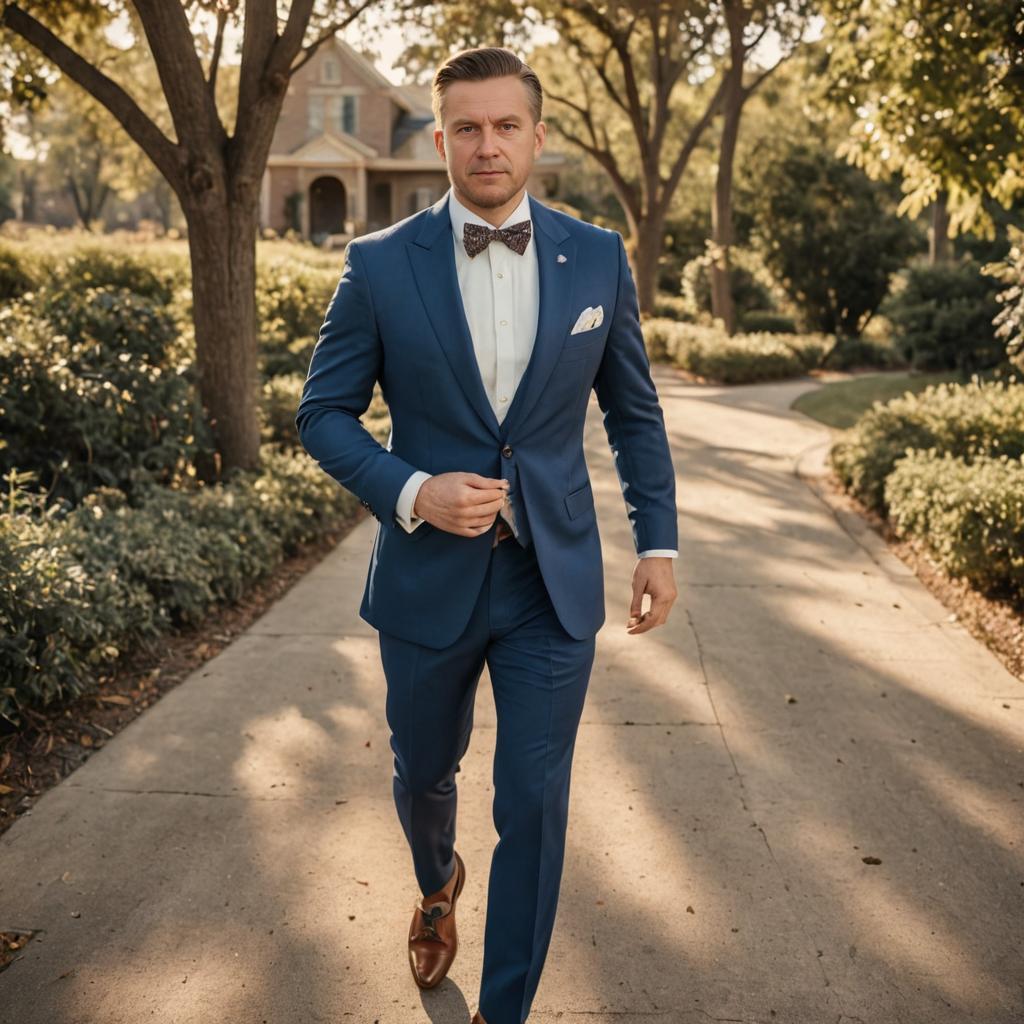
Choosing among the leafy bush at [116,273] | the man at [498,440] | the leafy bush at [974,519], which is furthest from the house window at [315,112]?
the man at [498,440]

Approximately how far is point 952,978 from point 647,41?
24303mm

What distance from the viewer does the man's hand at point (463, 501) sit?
2.41 m

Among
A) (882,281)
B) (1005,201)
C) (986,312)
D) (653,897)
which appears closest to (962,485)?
(1005,201)

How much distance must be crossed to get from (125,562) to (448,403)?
373 cm

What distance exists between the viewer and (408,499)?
2547 millimetres

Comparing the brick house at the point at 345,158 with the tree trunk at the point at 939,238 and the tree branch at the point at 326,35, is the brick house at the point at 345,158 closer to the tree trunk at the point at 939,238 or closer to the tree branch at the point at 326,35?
the tree trunk at the point at 939,238

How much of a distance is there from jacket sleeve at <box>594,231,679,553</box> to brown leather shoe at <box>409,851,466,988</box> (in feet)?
3.81

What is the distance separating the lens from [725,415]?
47.0 ft

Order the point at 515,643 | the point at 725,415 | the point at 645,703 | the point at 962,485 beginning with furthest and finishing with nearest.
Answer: the point at 725,415, the point at 962,485, the point at 645,703, the point at 515,643

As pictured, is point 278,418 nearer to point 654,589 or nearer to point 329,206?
point 654,589

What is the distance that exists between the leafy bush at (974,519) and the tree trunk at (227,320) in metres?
4.88

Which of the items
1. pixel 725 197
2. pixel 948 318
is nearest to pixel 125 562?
pixel 948 318

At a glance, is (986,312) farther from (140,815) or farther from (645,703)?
(140,815)

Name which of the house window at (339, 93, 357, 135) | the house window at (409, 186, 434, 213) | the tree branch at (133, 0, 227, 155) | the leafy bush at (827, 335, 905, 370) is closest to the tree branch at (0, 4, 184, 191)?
the tree branch at (133, 0, 227, 155)
